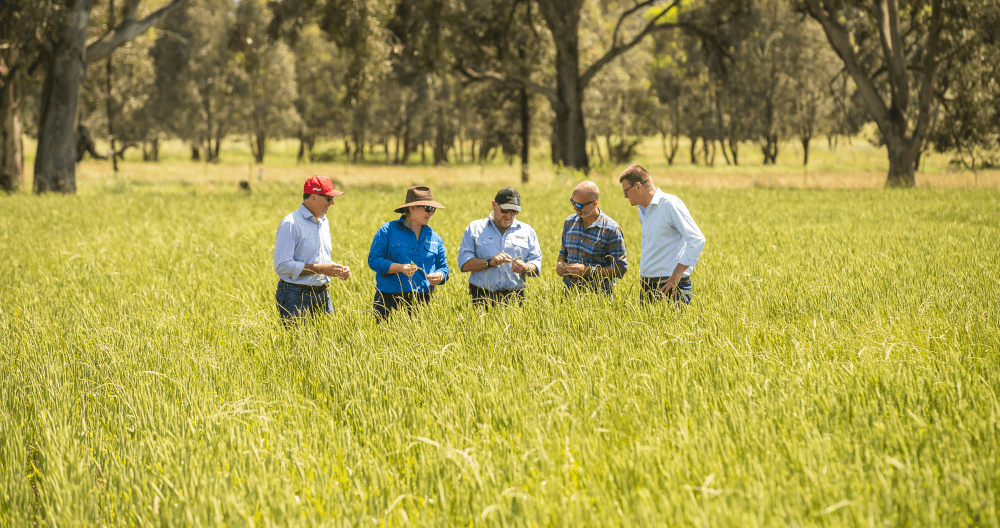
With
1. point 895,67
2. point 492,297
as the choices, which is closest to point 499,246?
point 492,297

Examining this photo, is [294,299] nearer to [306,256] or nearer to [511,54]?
[306,256]

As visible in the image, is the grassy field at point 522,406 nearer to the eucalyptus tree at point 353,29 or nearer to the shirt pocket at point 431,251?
the shirt pocket at point 431,251

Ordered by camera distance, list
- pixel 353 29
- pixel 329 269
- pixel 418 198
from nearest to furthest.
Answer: pixel 329 269 → pixel 418 198 → pixel 353 29

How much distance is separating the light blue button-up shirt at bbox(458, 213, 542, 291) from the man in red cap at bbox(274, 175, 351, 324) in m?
1.04

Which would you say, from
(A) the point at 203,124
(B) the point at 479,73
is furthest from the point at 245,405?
(A) the point at 203,124

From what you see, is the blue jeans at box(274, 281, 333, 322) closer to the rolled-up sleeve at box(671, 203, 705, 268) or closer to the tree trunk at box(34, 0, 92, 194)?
the rolled-up sleeve at box(671, 203, 705, 268)

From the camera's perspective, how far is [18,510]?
118 inches

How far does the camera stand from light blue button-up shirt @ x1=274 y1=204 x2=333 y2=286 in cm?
557

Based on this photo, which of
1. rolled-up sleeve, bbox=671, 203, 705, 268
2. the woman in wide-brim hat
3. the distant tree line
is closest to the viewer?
rolled-up sleeve, bbox=671, 203, 705, 268

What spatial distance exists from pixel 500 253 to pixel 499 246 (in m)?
0.22

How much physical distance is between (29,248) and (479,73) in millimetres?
18542

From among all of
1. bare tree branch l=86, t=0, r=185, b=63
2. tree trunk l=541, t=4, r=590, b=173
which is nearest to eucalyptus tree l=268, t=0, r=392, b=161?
bare tree branch l=86, t=0, r=185, b=63

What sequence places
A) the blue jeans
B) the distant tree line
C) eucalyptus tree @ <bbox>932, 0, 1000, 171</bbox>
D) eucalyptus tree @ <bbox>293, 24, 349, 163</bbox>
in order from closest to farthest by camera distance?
the blue jeans, eucalyptus tree @ <bbox>932, 0, 1000, 171</bbox>, the distant tree line, eucalyptus tree @ <bbox>293, 24, 349, 163</bbox>

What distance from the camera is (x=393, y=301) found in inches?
242
